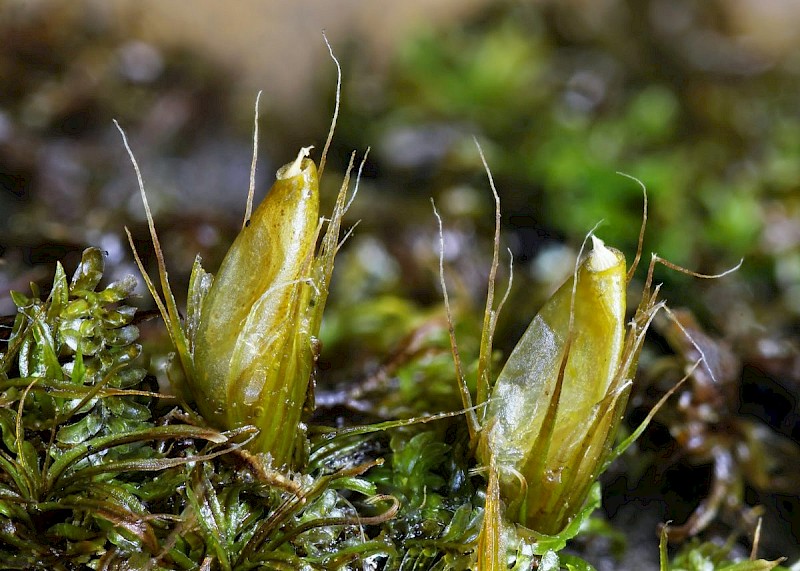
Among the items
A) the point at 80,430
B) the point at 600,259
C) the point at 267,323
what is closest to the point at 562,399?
the point at 600,259

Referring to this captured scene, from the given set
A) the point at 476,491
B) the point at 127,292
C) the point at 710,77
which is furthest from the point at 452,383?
the point at 710,77

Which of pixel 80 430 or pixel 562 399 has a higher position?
pixel 80 430

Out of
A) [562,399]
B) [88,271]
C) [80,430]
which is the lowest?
[562,399]

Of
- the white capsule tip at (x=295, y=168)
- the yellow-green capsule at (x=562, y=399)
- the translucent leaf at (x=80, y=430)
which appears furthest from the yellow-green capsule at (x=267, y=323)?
the yellow-green capsule at (x=562, y=399)

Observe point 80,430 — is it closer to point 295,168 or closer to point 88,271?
point 88,271

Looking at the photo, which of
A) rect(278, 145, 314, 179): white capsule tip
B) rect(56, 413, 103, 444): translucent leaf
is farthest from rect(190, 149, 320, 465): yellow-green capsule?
rect(56, 413, 103, 444): translucent leaf

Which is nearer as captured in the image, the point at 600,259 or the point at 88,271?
the point at 600,259
